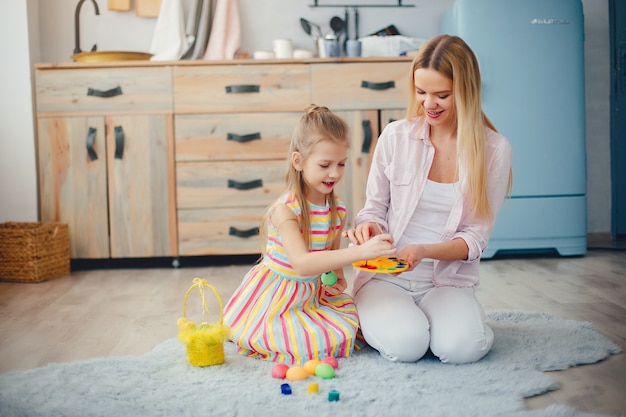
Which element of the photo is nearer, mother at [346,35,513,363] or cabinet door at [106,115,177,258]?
mother at [346,35,513,363]

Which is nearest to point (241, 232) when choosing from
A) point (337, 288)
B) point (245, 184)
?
point (245, 184)

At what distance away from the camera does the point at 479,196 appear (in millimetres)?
1834

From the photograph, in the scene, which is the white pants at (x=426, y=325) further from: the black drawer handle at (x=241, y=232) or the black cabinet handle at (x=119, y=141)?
the black cabinet handle at (x=119, y=141)

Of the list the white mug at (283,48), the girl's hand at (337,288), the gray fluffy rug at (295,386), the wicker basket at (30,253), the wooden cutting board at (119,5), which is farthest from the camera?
the wooden cutting board at (119,5)

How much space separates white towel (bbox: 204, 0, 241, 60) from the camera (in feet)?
12.1

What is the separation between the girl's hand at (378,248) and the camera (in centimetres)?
158

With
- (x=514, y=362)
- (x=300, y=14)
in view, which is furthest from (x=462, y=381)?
(x=300, y=14)

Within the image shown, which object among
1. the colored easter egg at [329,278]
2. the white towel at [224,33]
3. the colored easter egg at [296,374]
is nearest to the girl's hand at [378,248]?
the colored easter egg at [329,278]

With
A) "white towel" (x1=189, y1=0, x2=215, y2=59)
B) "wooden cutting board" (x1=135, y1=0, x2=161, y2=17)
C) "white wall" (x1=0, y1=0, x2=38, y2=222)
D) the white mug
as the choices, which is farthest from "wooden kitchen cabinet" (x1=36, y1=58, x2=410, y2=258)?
"wooden cutting board" (x1=135, y1=0, x2=161, y2=17)

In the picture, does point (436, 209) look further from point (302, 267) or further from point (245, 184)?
point (245, 184)

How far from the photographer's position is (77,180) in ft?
11.0

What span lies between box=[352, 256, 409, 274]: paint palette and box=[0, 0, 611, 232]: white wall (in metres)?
2.27

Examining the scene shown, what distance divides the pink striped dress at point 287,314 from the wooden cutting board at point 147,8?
2.34 m

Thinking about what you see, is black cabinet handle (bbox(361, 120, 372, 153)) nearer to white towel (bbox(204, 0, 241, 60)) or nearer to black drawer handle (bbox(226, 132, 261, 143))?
black drawer handle (bbox(226, 132, 261, 143))
